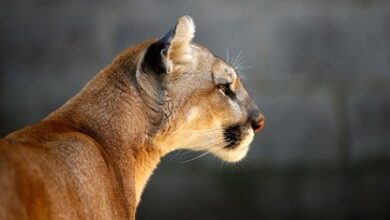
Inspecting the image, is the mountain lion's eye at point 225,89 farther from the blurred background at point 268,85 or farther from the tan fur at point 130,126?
the blurred background at point 268,85

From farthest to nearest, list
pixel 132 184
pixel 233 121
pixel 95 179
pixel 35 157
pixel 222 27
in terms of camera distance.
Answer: pixel 222 27 → pixel 233 121 → pixel 132 184 → pixel 95 179 → pixel 35 157

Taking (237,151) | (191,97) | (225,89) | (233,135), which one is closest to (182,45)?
(191,97)

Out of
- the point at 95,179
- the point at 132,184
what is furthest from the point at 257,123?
the point at 95,179

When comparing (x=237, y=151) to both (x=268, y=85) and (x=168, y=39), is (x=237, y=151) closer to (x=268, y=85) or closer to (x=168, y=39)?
(x=168, y=39)

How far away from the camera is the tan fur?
4.26m

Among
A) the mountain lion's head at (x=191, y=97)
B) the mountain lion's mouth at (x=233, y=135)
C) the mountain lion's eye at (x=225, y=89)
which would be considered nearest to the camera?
the mountain lion's head at (x=191, y=97)

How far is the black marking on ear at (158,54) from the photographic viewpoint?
15.7ft

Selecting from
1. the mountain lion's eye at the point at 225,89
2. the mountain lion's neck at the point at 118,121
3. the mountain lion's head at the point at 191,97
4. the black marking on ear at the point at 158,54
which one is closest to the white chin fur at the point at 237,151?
the mountain lion's head at the point at 191,97

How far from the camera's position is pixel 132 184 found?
4816 mm

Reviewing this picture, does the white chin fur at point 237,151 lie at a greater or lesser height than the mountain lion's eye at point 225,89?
lesser

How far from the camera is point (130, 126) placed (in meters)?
4.86

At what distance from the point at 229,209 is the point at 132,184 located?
3.25 metres

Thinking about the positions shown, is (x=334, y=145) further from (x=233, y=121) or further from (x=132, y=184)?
(x=132, y=184)

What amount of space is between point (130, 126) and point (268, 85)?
322 centimetres
